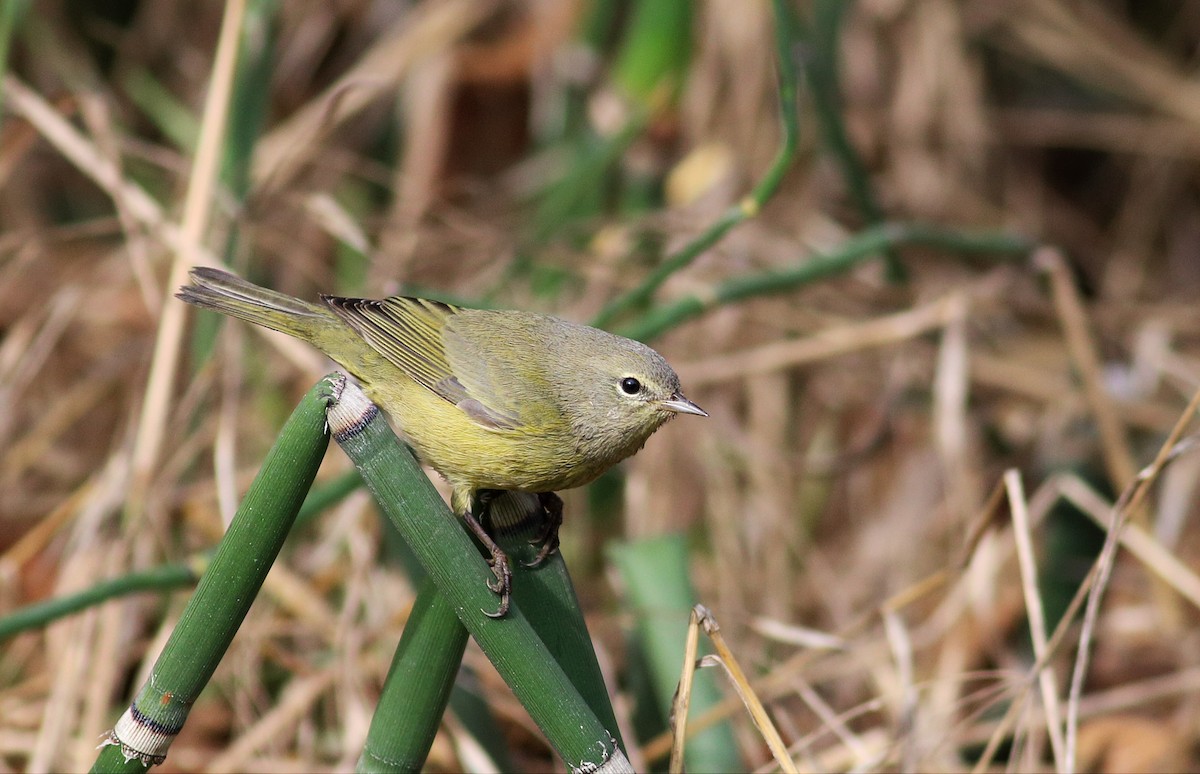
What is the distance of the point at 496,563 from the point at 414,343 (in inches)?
35.1

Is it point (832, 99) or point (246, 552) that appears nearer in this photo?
point (246, 552)

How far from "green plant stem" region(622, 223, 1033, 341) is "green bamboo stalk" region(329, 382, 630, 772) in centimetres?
145

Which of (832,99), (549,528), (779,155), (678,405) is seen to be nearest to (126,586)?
(549,528)

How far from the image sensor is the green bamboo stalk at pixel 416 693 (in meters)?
1.60

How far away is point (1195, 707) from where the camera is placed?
331cm

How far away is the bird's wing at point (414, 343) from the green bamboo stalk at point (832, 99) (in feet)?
5.68

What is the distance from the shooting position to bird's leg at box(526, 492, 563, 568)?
1.80 m

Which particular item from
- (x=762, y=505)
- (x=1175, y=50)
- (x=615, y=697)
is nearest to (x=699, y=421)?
(x=762, y=505)

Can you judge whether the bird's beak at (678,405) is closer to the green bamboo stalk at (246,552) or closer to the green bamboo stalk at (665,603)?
the green bamboo stalk at (665,603)

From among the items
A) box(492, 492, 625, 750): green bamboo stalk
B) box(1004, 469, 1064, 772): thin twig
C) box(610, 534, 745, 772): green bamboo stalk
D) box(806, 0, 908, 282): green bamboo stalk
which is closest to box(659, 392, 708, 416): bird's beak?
box(610, 534, 745, 772): green bamboo stalk

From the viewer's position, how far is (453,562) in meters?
1.48

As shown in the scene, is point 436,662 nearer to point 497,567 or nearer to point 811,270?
point 497,567

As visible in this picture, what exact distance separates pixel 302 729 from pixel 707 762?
1200 millimetres

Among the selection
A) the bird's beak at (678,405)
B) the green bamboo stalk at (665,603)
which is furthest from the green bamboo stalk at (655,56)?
the green bamboo stalk at (665,603)
